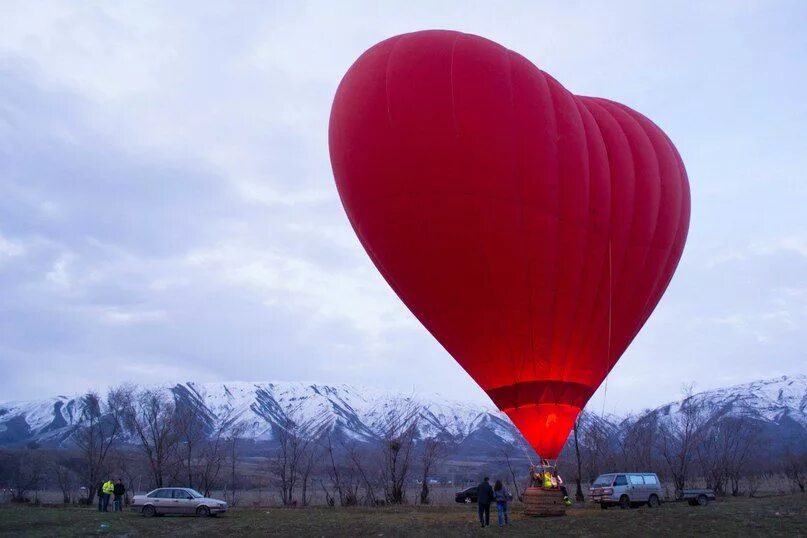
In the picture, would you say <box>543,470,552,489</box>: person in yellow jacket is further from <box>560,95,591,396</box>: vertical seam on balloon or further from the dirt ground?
<box>560,95,591,396</box>: vertical seam on balloon

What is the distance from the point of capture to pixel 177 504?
2670 cm

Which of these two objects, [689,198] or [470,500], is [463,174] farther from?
[470,500]

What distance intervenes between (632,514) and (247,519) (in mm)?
12915

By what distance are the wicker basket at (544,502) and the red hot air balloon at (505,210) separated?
1.87m

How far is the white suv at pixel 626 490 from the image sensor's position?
2683 cm

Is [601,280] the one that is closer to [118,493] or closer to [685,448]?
[118,493]

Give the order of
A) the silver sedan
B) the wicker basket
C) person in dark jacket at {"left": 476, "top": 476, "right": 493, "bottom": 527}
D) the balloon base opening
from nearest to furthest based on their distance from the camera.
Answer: the balloon base opening, the wicker basket, person in dark jacket at {"left": 476, "top": 476, "right": 493, "bottom": 527}, the silver sedan

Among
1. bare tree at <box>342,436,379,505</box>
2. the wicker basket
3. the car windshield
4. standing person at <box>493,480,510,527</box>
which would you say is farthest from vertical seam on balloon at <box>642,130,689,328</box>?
bare tree at <box>342,436,379,505</box>

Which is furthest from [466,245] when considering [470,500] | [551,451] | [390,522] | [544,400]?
[470,500]

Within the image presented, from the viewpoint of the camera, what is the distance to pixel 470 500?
3638 cm

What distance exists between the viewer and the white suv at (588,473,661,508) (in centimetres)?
2683

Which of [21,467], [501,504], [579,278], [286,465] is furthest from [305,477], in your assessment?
[21,467]

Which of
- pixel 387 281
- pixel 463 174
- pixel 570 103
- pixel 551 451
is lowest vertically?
pixel 551 451

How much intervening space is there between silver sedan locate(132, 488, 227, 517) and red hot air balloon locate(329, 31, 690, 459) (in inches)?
539
